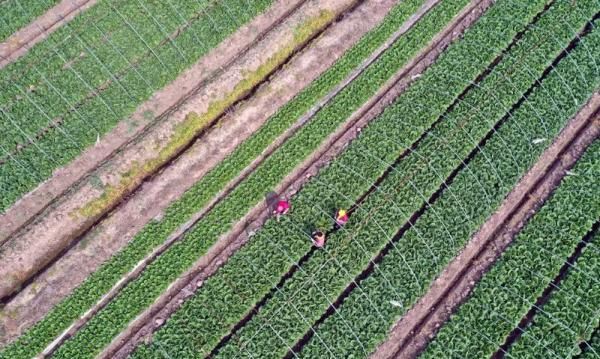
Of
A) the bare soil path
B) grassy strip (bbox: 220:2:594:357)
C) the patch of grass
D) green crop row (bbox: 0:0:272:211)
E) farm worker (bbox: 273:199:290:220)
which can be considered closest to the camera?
grassy strip (bbox: 220:2:594:357)

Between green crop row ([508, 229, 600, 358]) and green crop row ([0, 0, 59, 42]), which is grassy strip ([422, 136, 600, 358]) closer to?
green crop row ([508, 229, 600, 358])

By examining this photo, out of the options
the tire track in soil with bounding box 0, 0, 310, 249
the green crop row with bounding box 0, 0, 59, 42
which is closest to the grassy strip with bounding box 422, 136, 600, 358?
the tire track in soil with bounding box 0, 0, 310, 249

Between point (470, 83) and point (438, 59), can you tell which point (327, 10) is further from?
point (470, 83)

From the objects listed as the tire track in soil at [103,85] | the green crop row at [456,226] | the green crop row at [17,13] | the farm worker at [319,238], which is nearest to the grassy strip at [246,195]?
the farm worker at [319,238]

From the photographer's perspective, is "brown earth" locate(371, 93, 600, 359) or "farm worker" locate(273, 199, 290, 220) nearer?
"brown earth" locate(371, 93, 600, 359)

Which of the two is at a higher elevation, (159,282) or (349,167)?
(159,282)

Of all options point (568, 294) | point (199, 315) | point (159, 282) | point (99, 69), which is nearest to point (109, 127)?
point (99, 69)
